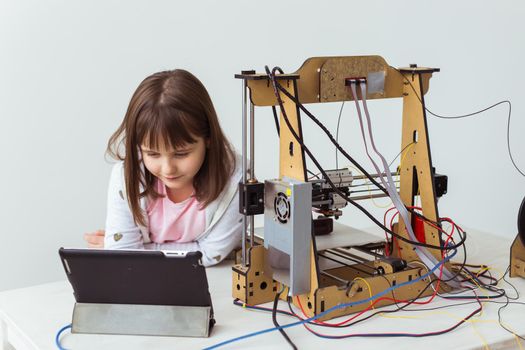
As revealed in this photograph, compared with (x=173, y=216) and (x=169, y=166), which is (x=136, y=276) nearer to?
(x=169, y=166)

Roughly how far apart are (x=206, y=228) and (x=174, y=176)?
22cm

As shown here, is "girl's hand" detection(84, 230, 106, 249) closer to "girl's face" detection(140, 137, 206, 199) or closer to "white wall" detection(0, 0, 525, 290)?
"girl's face" detection(140, 137, 206, 199)

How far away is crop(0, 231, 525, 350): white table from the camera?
152 cm

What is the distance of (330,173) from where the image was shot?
1.78m

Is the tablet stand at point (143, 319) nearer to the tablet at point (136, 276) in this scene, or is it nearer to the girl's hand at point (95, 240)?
the tablet at point (136, 276)

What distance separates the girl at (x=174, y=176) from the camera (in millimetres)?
1823

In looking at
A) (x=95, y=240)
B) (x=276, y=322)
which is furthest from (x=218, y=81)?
(x=276, y=322)

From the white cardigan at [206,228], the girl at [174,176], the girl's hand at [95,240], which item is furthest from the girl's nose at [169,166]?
the girl's hand at [95,240]

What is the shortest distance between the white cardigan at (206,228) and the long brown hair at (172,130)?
0.7 inches

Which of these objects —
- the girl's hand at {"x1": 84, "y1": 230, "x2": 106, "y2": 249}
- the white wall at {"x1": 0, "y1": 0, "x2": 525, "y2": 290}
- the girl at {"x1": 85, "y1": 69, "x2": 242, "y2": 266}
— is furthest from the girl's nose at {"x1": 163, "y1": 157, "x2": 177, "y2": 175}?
the white wall at {"x1": 0, "y1": 0, "x2": 525, "y2": 290}

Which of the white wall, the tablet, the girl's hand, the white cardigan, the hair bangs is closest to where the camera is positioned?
the tablet

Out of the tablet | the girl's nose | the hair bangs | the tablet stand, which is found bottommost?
the tablet stand

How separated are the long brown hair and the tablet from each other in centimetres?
37

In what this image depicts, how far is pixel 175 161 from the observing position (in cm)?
184
